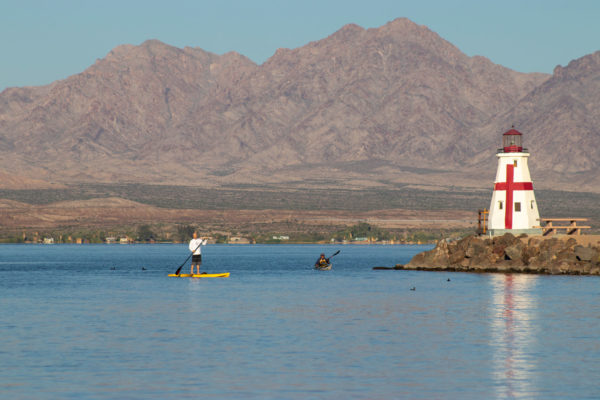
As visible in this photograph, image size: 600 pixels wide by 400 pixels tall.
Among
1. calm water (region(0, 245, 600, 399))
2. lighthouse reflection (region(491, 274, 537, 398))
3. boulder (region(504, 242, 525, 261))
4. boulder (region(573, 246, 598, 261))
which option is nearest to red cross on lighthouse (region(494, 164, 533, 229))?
boulder (region(504, 242, 525, 261))

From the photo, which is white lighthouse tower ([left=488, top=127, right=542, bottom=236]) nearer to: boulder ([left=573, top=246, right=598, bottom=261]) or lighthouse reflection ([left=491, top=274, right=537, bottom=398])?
boulder ([left=573, top=246, right=598, bottom=261])

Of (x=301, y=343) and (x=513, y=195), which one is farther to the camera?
(x=513, y=195)

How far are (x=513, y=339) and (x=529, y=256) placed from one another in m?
50.2

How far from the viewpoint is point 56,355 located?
3756cm

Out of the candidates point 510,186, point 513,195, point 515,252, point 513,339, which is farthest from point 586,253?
point 513,339

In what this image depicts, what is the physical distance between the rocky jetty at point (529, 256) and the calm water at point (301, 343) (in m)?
16.1

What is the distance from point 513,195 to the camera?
306ft

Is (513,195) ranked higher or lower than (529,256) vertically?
higher

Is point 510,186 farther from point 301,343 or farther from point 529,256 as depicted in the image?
point 301,343

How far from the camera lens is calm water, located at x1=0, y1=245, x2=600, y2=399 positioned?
3109 centimetres

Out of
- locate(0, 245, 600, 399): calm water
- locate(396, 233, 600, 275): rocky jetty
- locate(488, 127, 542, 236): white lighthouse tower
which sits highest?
locate(488, 127, 542, 236): white lighthouse tower

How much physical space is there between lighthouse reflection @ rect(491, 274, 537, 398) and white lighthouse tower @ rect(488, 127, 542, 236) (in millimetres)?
18364

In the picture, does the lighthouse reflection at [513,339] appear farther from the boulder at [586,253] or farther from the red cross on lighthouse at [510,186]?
the red cross on lighthouse at [510,186]

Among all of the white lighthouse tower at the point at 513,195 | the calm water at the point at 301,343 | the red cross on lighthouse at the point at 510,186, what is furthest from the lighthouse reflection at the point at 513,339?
the white lighthouse tower at the point at 513,195
